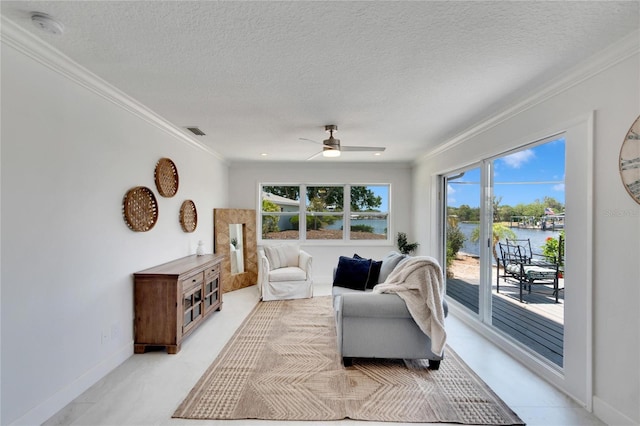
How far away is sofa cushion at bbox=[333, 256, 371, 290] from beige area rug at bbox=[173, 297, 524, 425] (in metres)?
0.74

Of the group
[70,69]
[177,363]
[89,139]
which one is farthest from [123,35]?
[177,363]

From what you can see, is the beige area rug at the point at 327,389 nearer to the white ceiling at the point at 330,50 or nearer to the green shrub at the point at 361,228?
the white ceiling at the point at 330,50

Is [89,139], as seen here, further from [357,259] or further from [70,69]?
[357,259]

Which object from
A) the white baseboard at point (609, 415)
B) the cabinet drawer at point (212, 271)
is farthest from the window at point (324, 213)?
the white baseboard at point (609, 415)

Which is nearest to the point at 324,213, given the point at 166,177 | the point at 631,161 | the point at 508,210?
the point at 166,177

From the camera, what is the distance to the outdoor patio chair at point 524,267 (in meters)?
2.85

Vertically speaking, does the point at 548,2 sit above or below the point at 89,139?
above

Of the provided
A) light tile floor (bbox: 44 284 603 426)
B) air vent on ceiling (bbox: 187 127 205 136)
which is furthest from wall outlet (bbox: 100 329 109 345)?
air vent on ceiling (bbox: 187 127 205 136)

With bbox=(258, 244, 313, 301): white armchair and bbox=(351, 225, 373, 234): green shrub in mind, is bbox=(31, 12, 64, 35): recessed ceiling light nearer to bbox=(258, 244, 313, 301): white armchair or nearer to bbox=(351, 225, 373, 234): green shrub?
bbox=(258, 244, 313, 301): white armchair

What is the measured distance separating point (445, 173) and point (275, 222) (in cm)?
345

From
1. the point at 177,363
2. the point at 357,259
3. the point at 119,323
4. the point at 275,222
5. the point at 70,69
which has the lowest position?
the point at 177,363

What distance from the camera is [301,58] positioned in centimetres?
211

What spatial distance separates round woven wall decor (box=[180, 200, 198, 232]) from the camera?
4149mm

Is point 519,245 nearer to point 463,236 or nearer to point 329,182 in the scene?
point 463,236
